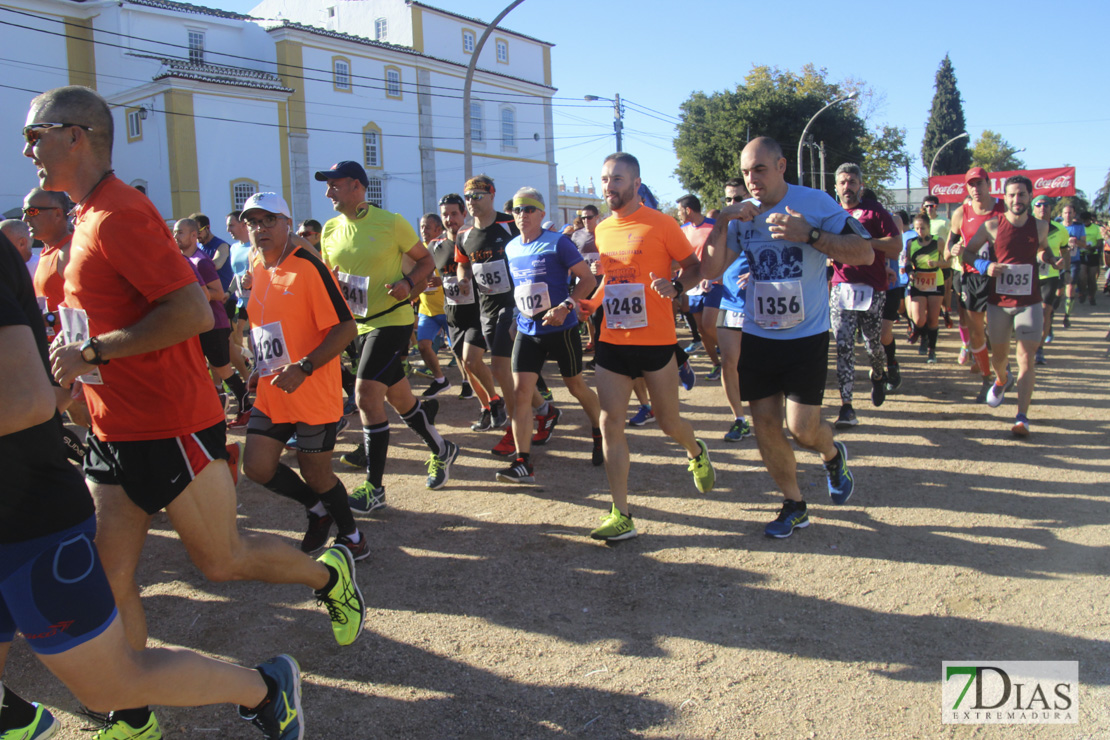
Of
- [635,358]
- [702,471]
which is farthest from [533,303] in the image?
[702,471]

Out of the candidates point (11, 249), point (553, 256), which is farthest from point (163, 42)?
point (11, 249)

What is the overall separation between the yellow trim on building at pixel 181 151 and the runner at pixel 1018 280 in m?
31.5

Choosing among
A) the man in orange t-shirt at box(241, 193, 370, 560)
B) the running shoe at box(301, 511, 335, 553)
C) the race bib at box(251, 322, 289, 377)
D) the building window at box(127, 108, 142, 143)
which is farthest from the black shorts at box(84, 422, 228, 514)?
the building window at box(127, 108, 142, 143)

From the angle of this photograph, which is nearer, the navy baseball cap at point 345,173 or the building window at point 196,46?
the navy baseball cap at point 345,173

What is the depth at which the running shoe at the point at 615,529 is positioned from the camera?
4387mm

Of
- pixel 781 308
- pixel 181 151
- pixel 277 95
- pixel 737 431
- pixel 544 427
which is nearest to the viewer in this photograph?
pixel 781 308

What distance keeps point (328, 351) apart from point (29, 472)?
6.21ft

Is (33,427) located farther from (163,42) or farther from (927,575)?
(163,42)

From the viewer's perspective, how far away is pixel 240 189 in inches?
1323

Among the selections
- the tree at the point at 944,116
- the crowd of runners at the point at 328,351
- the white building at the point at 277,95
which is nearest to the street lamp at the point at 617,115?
the white building at the point at 277,95

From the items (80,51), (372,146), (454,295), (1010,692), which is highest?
(80,51)

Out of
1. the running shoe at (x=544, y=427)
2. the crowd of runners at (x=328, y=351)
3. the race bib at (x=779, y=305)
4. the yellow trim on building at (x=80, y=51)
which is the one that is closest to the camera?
the crowd of runners at (x=328, y=351)

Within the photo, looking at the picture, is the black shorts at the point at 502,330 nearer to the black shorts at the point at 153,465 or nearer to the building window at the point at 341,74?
the black shorts at the point at 153,465

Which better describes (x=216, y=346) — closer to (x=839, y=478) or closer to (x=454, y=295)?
(x=454, y=295)
